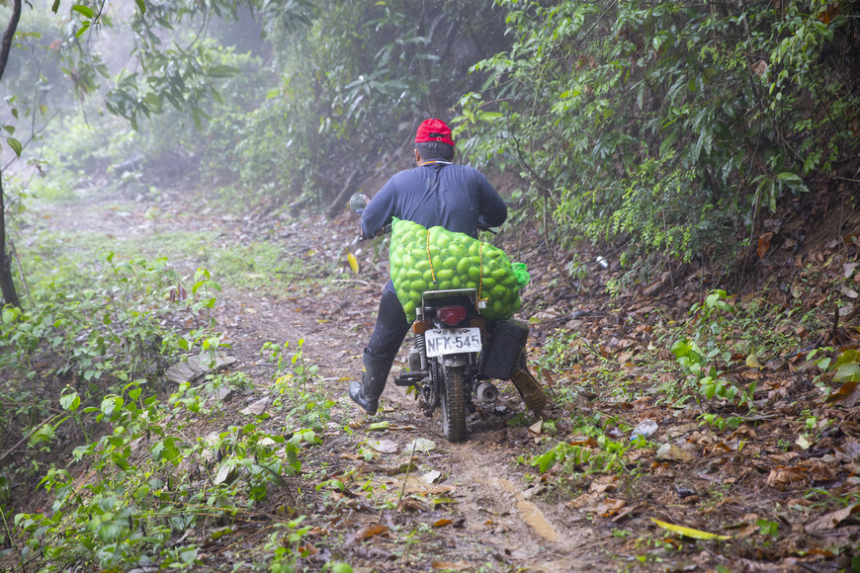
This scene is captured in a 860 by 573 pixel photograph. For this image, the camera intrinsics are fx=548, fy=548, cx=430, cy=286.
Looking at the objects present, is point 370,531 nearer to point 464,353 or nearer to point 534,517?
point 534,517

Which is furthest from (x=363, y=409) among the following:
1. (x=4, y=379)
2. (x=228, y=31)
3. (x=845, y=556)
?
(x=228, y=31)

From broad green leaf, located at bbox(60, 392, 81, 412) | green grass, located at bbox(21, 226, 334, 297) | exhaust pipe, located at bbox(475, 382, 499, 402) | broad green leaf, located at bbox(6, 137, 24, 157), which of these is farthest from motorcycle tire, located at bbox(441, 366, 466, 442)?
green grass, located at bbox(21, 226, 334, 297)

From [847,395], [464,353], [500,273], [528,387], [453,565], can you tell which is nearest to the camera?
[453,565]

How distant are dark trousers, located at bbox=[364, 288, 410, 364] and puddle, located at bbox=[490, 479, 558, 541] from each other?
143 centimetres

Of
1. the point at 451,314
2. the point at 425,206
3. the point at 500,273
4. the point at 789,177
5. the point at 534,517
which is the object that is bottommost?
the point at 534,517

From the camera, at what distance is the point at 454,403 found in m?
3.58

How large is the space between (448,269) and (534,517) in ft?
4.80

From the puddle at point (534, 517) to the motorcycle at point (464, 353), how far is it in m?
0.72

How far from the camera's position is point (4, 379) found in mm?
5395

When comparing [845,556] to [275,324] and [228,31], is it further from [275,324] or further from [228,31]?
[228,31]

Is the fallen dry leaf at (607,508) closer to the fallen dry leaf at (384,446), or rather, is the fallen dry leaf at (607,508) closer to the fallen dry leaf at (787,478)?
the fallen dry leaf at (787,478)

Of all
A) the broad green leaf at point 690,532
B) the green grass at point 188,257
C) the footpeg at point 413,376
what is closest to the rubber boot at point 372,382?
the footpeg at point 413,376

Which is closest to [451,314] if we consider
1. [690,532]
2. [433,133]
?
[433,133]

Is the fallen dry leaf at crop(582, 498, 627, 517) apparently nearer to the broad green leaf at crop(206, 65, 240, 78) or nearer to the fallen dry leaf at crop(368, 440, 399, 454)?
the fallen dry leaf at crop(368, 440, 399, 454)
